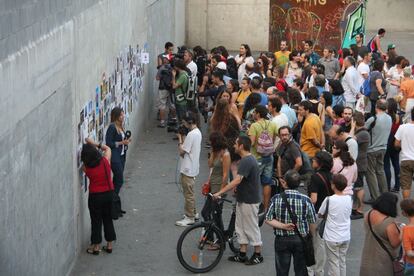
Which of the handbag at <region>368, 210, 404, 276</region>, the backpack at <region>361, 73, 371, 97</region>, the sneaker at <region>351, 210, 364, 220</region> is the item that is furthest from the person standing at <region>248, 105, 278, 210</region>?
the backpack at <region>361, 73, 371, 97</region>

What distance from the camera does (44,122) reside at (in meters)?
9.08

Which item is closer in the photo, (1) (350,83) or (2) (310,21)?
(1) (350,83)

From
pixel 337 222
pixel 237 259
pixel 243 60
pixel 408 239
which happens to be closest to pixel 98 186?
pixel 237 259

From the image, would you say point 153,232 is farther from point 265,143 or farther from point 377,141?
point 377,141

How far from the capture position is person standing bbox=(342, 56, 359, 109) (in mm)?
18438

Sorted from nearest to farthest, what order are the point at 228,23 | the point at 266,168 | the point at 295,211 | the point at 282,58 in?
the point at 295,211, the point at 266,168, the point at 282,58, the point at 228,23

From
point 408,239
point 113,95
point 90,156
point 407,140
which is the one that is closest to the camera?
point 408,239

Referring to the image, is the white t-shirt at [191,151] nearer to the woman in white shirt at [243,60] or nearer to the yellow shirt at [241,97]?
the yellow shirt at [241,97]

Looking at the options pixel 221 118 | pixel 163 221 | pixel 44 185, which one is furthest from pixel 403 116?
pixel 44 185

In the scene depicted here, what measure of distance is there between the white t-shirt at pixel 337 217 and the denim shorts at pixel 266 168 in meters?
3.19

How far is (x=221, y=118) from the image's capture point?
45.3ft

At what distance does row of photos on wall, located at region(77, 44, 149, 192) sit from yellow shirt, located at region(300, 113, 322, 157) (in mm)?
3066

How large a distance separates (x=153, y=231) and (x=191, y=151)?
1338 millimetres

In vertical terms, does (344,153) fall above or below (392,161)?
above
